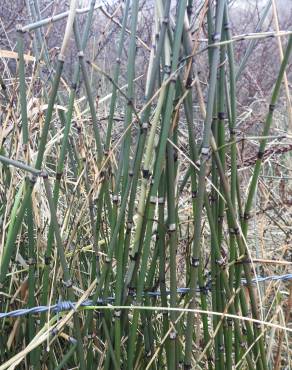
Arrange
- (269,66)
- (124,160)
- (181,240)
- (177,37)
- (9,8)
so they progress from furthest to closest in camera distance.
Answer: (269,66)
(9,8)
(181,240)
(124,160)
(177,37)

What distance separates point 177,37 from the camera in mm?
849

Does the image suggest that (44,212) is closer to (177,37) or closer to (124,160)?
(124,160)

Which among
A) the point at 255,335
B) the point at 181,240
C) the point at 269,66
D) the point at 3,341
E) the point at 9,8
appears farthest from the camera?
the point at 269,66

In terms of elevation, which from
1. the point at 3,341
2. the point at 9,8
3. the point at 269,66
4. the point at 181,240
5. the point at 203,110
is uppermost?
the point at 269,66

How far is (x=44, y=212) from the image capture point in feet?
4.96

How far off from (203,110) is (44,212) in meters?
0.73

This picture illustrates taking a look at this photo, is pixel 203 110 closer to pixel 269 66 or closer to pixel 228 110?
pixel 228 110

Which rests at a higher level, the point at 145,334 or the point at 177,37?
the point at 177,37

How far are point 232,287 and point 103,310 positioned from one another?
0.26 m

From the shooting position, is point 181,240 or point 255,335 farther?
point 181,240

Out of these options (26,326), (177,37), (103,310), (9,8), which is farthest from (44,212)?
(9,8)

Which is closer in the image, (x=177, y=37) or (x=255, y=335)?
(x=177, y=37)

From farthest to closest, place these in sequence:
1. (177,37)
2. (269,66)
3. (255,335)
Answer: (269,66) < (255,335) < (177,37)

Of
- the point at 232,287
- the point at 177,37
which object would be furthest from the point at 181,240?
the point at 177,37
